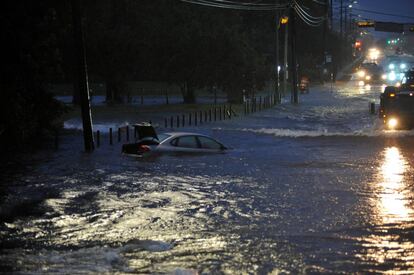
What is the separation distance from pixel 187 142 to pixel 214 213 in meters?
8.36

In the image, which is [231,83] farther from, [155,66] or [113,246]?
[113,246]

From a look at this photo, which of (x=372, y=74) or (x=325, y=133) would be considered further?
(x=372, y=74)

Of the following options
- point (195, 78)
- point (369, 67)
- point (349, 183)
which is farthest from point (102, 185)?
point (369, 67)

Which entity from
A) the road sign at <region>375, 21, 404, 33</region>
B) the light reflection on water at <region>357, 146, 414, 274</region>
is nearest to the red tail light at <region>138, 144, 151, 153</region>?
the light reflection on water at <region>357, 146, 414, 274</region>

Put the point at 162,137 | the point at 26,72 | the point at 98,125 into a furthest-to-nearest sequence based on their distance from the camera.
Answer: the point at 98,125
the point at 26,72
the point at 162,137

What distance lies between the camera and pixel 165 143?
20.9 meters

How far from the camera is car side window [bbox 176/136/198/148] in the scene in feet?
69.9

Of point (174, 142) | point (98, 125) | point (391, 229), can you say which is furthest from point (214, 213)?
point (98, 125)

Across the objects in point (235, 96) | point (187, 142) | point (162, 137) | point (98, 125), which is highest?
point (162, 137)

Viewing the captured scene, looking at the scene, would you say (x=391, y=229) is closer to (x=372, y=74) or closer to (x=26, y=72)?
(x=26, y=72)

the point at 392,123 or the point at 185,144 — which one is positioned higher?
the point at 185,144

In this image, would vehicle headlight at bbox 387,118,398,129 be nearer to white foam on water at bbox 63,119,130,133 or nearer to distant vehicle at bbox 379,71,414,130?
distant vehicle at bbox 379,71,414,130

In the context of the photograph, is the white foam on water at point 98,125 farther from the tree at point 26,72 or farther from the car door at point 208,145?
the car door at point 208,145

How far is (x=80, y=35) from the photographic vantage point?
24656mm
